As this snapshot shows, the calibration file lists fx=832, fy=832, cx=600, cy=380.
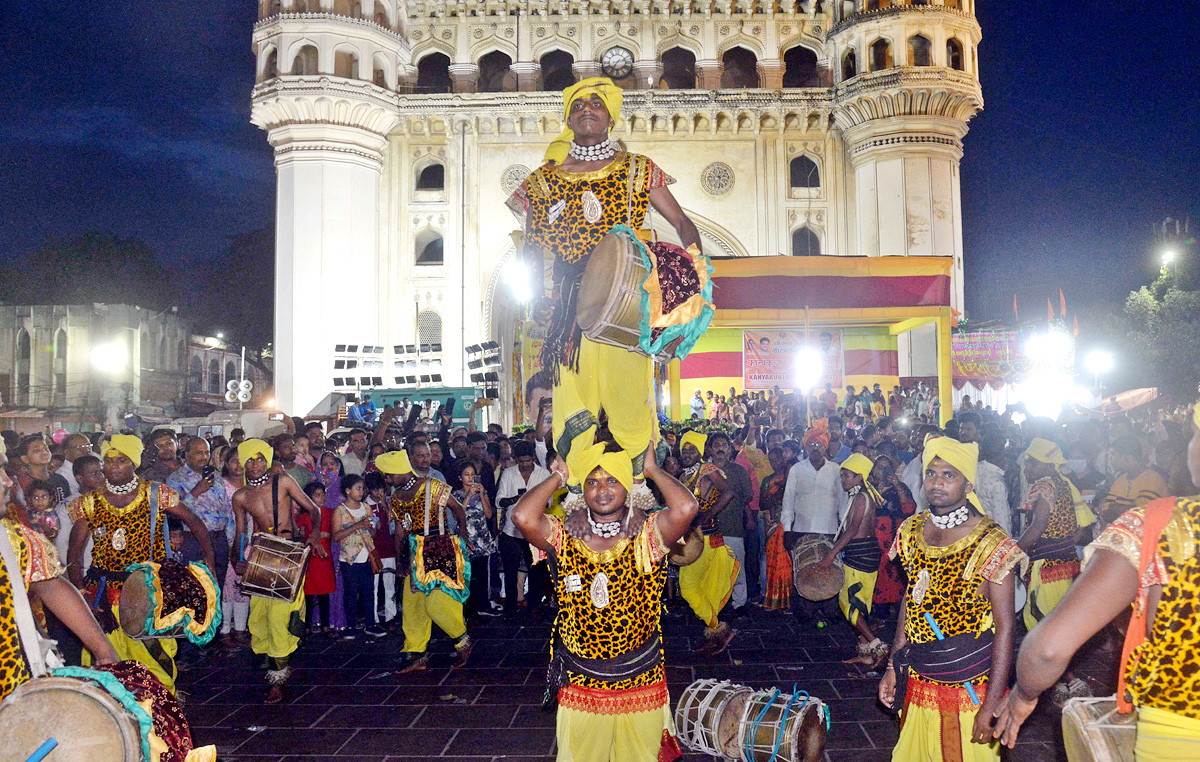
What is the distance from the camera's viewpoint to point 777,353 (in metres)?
19.2

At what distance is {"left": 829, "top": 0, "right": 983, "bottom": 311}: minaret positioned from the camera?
2203 centimetres

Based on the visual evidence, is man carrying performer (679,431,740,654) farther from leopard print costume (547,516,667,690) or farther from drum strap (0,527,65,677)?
drum strap (0,527,65,677)

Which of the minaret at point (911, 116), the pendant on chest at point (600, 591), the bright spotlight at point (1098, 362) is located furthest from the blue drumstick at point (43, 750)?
the bright spotlight at point (1098, 362)

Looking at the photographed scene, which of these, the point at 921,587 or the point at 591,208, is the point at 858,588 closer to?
the point at 921,587

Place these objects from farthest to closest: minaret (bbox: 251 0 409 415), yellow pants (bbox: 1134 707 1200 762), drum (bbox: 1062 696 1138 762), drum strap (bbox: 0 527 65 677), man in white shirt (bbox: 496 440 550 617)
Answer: minaret (bbox: 251 0 409 415), man in white shirt (bbox: 496 440 550 617), drum strap (bbox: 0 527 65 677), drum (bbox: 1062 696 1138 762), yellow pants (bbox: 1134 707 1200 762)

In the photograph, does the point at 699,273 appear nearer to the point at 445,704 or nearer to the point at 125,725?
the point at 125,725

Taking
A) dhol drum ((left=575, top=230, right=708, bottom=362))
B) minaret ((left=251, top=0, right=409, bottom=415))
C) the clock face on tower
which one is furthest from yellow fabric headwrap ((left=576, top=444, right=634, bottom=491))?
the clock face on tower

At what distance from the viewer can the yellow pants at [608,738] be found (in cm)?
353

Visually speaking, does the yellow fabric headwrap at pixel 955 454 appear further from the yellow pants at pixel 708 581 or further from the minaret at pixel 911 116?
the minaret at pixel 911 116

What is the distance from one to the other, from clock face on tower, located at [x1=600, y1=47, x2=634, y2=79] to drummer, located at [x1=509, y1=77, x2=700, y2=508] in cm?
2163

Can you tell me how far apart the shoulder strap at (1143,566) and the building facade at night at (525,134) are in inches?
806

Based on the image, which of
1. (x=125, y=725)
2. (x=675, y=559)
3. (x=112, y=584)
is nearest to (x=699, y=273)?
(x=675, y=559)

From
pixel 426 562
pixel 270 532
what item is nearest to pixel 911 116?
pixel 426 562

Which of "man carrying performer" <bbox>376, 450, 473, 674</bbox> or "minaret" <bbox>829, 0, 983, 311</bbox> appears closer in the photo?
"man carrying performer" <bbox>376, 450, 473, 674</bbox>
